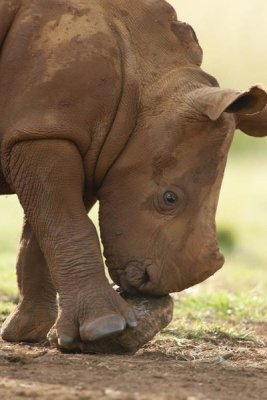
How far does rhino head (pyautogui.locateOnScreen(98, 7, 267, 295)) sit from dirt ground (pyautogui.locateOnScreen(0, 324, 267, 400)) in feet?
1.99

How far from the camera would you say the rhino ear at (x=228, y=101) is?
8234 mm

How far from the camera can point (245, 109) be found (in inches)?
332

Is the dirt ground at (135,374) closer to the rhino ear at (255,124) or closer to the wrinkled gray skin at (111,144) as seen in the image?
the wrinkled gray skin at (111,144)

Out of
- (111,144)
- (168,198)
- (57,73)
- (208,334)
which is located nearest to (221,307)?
(208,334)

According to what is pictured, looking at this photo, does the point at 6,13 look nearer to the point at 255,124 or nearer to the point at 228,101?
the point at 228,101

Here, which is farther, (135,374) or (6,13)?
(6,13)

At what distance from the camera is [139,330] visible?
8297mm

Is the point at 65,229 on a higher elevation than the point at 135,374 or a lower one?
higher

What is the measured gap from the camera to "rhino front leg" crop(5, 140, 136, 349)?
320 inches

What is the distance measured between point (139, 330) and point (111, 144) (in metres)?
1.25

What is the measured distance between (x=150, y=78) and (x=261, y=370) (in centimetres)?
210

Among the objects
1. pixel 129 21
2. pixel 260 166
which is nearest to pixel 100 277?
pixel 129 21

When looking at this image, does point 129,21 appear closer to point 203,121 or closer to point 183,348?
point 203,121

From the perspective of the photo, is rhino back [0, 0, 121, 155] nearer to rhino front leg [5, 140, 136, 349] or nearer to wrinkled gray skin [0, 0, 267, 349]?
wrinkled gray skin [0, 0, 267, 349]
